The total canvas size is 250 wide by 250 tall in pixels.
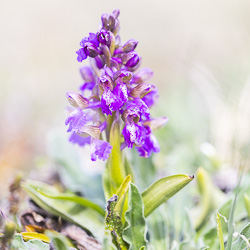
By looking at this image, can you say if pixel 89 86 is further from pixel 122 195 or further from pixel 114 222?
pixel 114 222

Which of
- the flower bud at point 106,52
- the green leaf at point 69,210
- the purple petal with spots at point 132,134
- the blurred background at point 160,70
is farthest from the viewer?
the blurred background at point 160,70

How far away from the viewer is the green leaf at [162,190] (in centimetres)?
222

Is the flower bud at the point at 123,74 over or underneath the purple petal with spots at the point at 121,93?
over

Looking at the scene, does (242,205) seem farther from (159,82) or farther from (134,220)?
(159,82)

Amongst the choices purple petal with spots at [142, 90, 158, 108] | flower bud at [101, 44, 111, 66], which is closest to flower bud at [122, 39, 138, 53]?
flower bud at [101, 44, 111, 66]

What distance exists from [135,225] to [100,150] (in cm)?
51

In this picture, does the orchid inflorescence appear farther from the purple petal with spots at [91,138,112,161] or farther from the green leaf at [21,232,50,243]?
the green leaf at [21,232,50,243]

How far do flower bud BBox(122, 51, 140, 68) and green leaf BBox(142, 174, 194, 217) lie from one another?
2.33 ft

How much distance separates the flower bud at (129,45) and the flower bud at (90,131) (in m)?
0.51

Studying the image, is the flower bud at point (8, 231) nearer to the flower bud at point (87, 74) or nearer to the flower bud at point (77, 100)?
the flower bud at point (77, 100)

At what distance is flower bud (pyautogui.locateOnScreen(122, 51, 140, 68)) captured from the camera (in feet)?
7.47

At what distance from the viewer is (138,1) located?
32.3 ft

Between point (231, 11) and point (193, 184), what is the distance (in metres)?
6.23

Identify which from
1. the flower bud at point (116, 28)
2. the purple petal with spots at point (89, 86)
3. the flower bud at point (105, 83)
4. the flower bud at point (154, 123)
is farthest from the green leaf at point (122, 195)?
the flower bud at point (116, 28)
